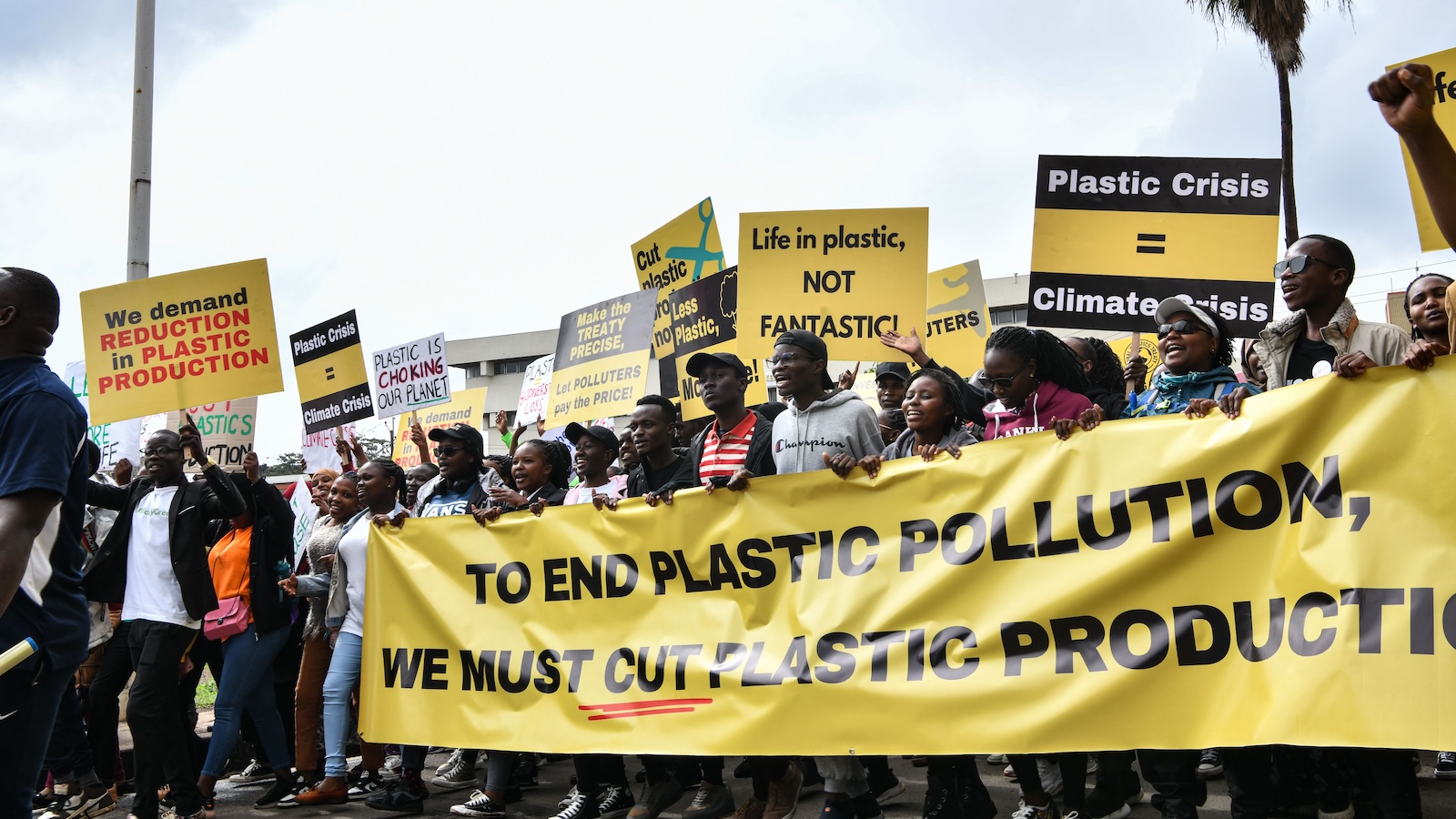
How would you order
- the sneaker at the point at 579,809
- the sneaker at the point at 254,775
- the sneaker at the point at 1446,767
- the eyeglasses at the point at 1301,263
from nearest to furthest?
1. the eyeglasses at the point at 1301,263
2. the sneaker at the point at 1446,767
3. the sneaker at the point at 579,809
4. the sneaker at the point at 254,775

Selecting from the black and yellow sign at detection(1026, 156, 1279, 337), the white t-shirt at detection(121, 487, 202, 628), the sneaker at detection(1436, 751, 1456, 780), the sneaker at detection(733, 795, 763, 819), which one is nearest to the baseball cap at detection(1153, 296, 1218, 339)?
the black and yellow sign at detection(1026, 156, 1279, 337)

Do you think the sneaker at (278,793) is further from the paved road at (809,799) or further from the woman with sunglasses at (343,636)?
the woman with sunglasses at (343,636)

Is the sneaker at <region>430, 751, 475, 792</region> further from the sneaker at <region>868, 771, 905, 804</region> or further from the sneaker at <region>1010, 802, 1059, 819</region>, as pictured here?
the sneaker at <region>1010, 802, 1059, 819</region>

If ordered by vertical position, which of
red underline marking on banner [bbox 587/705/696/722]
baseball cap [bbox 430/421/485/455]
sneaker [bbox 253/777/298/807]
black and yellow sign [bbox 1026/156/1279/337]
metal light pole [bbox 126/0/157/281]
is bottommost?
sneaker [bbox 253/777/298/807]

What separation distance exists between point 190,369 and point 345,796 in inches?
133

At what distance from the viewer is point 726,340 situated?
362 inches

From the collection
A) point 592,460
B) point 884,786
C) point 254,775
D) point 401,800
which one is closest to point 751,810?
point 884,786

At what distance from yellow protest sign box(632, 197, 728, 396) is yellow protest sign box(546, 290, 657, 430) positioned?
242mm

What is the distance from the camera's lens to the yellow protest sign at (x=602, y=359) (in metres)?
9.23

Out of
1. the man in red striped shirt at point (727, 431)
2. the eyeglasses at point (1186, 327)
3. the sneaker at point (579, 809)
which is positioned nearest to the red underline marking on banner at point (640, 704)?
the sneaker at point (579, 809)

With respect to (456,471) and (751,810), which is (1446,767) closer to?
(751,810)

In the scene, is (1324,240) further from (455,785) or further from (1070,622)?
(455,785)

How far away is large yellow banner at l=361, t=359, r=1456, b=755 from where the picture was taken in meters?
3.88

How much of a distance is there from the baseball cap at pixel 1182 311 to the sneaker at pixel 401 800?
4686mm
